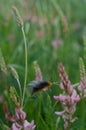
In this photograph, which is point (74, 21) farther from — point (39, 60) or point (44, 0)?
point (39, 60)

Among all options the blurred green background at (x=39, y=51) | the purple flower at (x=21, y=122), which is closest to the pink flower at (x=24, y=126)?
the purple flower at (x=21, y=122)

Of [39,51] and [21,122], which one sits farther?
[39,51]

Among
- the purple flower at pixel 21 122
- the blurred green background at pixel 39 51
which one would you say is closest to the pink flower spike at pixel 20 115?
the purple flower at pixel 21 122

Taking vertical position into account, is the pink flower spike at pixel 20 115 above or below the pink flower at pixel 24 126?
above

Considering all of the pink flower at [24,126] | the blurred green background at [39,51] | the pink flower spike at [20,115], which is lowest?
the blurred green background at [39,51]

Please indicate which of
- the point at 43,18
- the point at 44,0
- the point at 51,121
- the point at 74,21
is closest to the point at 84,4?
the point at 74,21

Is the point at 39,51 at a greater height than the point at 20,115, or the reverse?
the point at 20,115

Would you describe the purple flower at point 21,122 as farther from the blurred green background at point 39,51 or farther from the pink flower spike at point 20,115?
the blurred green background at point 39,51

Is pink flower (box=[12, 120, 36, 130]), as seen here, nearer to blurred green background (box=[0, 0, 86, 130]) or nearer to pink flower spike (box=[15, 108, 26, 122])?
pink flower spike (box=[15, 108, 26, 122])

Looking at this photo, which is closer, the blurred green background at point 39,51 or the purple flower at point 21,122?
the purple flower at point 21,122

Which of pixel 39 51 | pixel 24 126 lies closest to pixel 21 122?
pixel 24 126

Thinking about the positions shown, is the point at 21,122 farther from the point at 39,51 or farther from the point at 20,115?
the point at 39,51

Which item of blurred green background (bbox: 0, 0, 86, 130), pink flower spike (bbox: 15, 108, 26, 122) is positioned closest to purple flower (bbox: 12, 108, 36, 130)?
pink flower spike (bbox: 15, 108, 26, 122)
